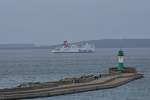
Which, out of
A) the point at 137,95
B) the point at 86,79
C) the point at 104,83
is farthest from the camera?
the point at 86,79

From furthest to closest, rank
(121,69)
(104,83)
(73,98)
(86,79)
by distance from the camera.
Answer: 1. (121,69)
2. (86,79)
3. (104,83)
4. (73,98)

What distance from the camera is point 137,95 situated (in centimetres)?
4000

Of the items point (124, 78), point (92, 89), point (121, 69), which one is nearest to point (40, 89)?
point (92, 89)

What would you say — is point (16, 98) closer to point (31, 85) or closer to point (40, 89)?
point (40, 89)

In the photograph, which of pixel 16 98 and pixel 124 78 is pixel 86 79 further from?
pixel 16 98

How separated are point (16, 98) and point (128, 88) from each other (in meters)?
12.8

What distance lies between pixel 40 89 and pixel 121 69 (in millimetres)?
18715

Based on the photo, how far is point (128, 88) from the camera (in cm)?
4500

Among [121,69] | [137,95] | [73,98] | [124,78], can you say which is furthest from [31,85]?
[121,69]

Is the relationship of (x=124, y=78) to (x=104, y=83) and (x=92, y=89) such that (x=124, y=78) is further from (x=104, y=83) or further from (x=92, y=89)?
(x=92, y=89)

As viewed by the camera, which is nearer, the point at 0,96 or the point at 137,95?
the point at 0,96

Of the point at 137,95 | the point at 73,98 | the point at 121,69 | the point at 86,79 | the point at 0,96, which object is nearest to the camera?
the point at 0,96

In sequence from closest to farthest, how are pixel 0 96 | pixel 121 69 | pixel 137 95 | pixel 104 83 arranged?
pixel 0 96 < pixel 137 95 < pixel 104 83 < pixel 121 69

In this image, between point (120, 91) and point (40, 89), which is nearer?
point (40, 89)
